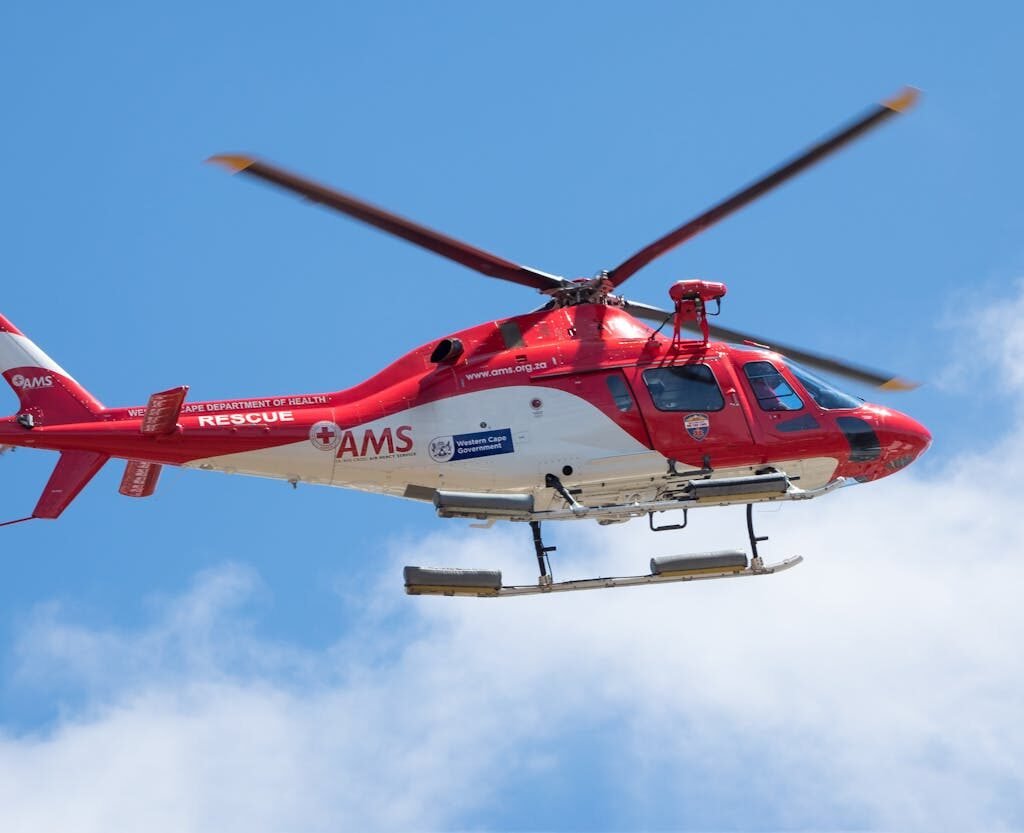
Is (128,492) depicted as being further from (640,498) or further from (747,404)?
(747,404)

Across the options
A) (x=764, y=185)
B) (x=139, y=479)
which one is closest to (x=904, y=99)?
(x=764, y=185)

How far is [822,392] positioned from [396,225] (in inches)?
226

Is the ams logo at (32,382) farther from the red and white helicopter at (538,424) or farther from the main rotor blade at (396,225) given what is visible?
the main rotor blade at (396,225)

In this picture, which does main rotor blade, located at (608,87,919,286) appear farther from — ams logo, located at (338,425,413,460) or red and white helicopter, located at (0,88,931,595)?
ams logo, located at (338,425,413,460)

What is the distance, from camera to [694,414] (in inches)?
797

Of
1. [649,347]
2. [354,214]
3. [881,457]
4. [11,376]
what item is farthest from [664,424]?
[11,376]

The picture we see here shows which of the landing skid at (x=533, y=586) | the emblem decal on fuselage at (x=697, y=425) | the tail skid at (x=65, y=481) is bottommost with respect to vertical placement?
the landing skid at (x=533, y=586)

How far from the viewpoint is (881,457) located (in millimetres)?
21172

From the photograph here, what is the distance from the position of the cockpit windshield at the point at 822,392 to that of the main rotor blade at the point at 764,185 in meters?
2.17

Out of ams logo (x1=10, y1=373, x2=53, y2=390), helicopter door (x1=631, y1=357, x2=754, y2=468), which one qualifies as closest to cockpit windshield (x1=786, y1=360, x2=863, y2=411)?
helicopter door (x1=631, y1=357, x2=754, y2=468)

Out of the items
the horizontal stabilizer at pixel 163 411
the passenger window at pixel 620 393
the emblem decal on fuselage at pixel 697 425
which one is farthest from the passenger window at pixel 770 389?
the horizontal stabilizer at pixel 163 411

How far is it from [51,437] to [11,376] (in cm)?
105

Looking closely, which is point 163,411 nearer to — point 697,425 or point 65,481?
point 65,481

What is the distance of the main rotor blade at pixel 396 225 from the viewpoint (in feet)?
59.7
